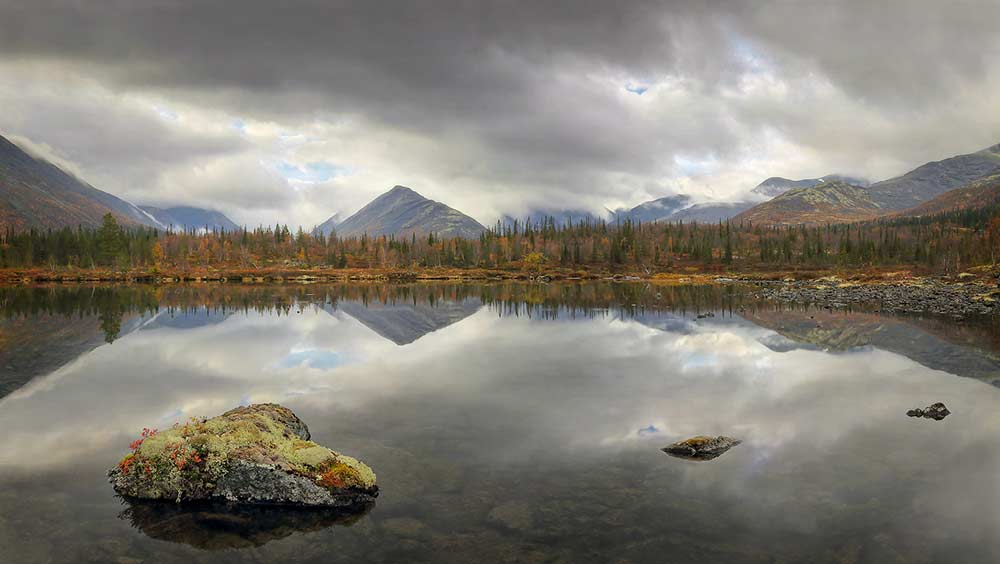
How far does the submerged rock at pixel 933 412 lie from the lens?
Answer: 2134 cm

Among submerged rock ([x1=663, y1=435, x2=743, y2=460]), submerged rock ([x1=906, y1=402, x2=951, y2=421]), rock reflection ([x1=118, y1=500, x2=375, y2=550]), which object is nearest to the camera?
rock reflection ([x1=118, y1=500, x2=375, y2=550])

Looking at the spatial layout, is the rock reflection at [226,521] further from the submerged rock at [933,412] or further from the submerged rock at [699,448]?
the submerged rock at [933,412]

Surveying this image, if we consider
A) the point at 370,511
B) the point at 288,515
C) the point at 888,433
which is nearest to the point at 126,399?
the point at 288,515

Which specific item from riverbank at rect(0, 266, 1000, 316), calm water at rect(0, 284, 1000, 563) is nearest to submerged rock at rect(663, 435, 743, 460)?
calm water at rect(0, 284, 1000, 563)

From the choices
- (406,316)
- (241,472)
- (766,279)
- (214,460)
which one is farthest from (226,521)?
(766,279)

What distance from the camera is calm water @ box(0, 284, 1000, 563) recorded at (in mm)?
11773

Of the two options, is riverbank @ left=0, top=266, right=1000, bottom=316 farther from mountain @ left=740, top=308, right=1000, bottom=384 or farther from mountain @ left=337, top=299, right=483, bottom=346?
mountain @ left=337, top=299, right=483, bottom=346

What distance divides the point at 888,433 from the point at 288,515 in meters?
20.3

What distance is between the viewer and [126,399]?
969 inches

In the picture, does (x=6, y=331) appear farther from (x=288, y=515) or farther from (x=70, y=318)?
(x=288, y=515)

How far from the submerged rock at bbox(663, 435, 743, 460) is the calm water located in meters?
0.50

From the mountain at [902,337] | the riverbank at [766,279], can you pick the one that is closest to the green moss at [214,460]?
the mountain at [902,337]

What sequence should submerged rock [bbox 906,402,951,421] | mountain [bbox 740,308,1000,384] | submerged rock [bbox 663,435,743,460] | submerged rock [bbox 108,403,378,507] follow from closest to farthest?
1. submerged rock [bbox 108,403,378,507]
2. submerged rock [bbox 663,435,743,460]
3. submerged rock [bbox 906,402,951,421]
4. mountain [bbox 740,308,1000,384]

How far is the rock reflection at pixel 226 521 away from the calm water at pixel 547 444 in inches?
2.5
